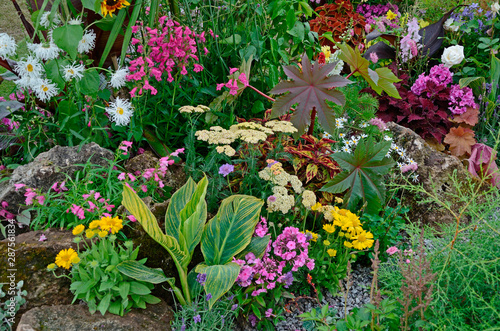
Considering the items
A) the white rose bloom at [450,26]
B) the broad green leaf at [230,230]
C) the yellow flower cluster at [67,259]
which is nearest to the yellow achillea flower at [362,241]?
the broad green leaf at [230,230]

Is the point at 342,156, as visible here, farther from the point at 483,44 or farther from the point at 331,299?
the point at 483,44

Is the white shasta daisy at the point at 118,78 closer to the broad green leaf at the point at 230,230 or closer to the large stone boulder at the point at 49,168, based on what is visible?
the large stone boulder at the point at 49,168

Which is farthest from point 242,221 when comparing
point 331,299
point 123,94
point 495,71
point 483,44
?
point 483,44

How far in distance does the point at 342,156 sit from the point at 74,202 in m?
1.49

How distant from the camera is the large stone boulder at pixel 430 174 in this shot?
262 centimetres

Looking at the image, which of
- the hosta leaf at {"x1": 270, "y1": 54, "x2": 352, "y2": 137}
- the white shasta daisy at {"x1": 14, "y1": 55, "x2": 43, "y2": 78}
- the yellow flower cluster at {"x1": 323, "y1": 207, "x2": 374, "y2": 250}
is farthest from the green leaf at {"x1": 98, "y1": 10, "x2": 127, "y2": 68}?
the yellow flower cluster at {"x1": 323, "y1": 207, "x2": 374, "y2": 250}

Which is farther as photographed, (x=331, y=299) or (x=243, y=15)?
(x=243, y=15)

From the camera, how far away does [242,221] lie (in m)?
1.88

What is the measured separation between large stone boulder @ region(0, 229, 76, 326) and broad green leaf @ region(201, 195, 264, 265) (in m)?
0.65

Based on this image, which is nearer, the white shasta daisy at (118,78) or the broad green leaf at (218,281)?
the broad green leaf at (218,281)

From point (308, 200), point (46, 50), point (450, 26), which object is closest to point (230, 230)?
point (308, 200)

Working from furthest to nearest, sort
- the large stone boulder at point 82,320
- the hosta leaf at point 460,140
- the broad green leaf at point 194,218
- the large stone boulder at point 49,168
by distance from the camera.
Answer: the hosta leaf at point 460,140
the large stone boulder at point 49,168
the broad green leaf at point 194,218
the large stone boulder at point 82,320

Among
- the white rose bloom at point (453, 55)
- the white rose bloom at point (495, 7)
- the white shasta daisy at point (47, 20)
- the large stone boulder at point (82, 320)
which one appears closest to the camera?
the large stone boulder at point (82, 320)

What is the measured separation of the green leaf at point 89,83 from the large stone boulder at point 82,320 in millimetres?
1182
